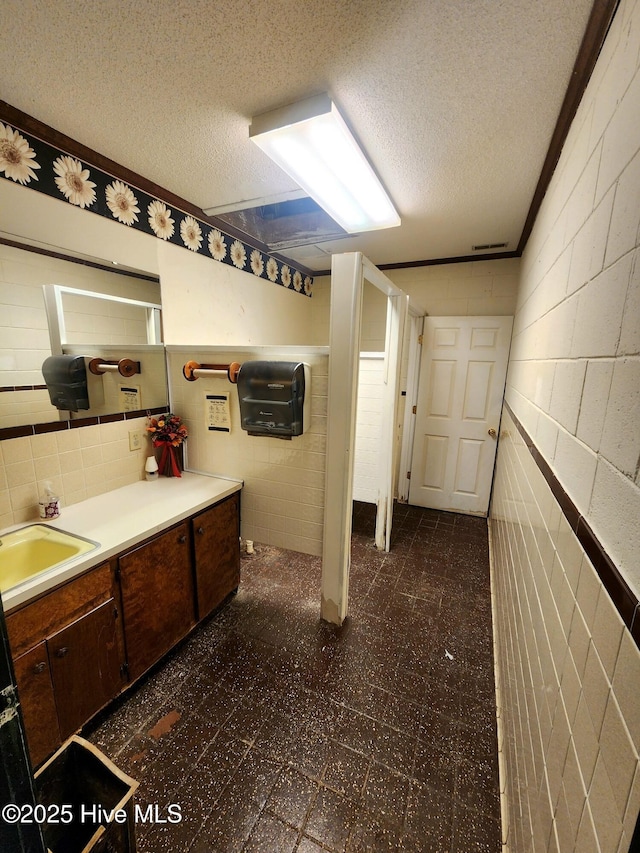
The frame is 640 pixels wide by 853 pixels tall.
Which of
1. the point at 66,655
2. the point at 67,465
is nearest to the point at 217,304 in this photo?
the point at 67,465

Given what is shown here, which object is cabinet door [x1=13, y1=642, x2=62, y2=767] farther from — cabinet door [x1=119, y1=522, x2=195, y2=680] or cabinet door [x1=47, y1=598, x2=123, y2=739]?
cabinet door [x1=119, y1=522, x2=195, y2=680]

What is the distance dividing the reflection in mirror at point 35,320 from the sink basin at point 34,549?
0.47 metres

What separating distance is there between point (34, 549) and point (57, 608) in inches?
15.2

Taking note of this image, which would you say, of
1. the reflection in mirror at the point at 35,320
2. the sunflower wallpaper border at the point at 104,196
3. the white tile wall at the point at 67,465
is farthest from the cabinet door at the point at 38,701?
the sunflower wallpaper border at the point at 104,196

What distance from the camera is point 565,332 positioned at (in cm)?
104

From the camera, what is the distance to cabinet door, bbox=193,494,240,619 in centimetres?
180

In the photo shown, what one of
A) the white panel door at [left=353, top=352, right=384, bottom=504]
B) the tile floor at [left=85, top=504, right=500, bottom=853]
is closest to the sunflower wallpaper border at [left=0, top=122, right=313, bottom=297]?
the white panel door at [left=353, top=352, right=384, bottom=504]

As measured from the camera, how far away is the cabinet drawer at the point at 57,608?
109 centimetres

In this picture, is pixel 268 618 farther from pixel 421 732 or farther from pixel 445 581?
pixel 445 581

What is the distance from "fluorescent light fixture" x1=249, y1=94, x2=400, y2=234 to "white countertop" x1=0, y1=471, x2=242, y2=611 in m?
1.69

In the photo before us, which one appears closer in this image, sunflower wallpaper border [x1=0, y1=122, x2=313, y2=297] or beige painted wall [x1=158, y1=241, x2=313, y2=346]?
sunflower wallpaper border [x1=0, y1=122, x2=313, y2=297]

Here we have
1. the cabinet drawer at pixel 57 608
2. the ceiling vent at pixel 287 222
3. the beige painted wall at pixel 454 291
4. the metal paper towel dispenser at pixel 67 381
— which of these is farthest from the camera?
the beige painted wall at pixel 454 291

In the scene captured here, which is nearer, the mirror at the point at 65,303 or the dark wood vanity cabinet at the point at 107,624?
the dark wood vanity cabinet at the point at 107,624

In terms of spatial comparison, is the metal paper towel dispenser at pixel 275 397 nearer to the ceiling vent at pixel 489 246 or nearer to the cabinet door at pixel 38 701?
the cabinet door at pixel 38 701
